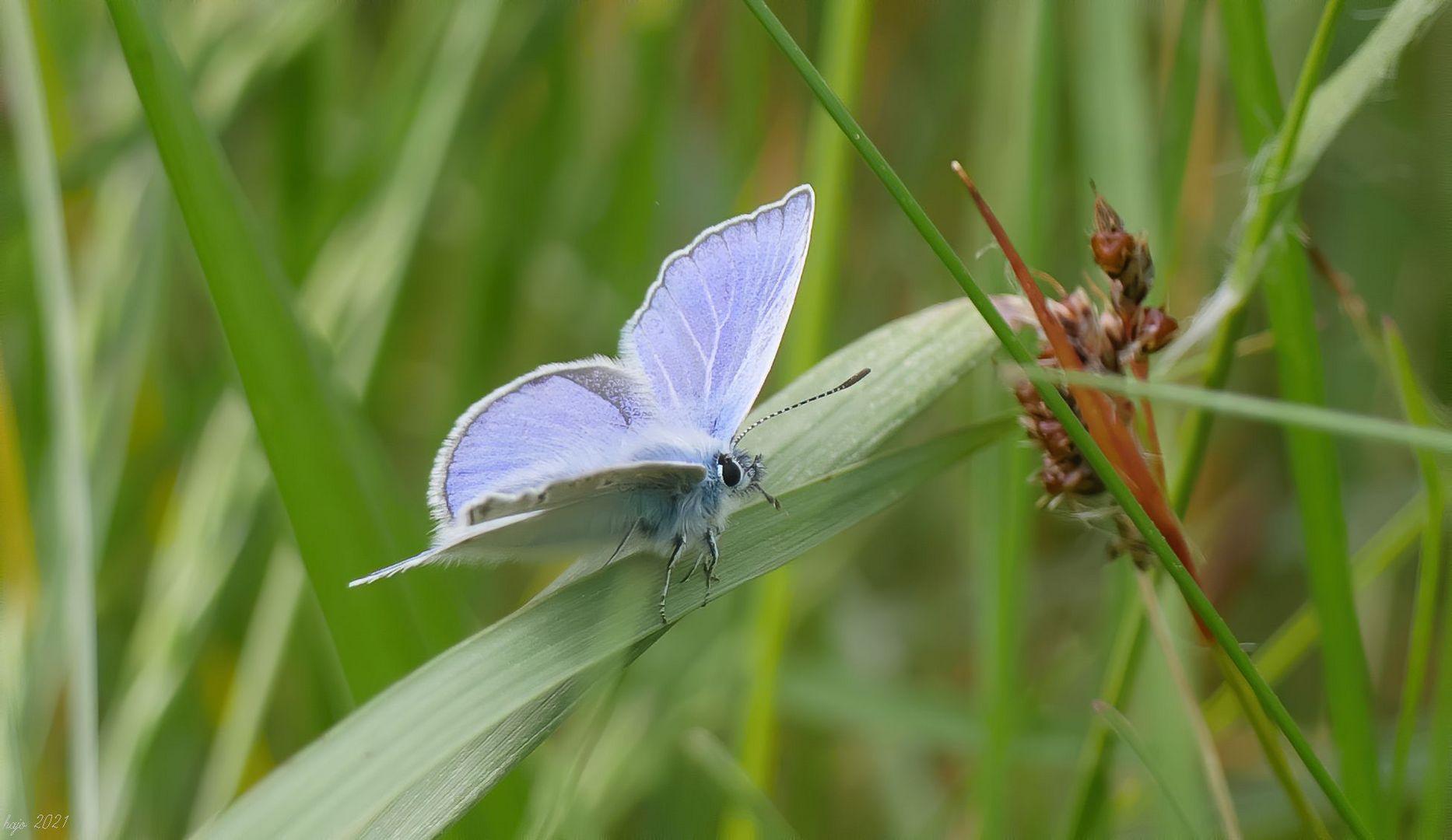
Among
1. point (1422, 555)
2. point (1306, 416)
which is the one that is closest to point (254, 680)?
point (1306, 416)

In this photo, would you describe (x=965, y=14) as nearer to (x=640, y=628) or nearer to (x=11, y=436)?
(x=640, y=628)

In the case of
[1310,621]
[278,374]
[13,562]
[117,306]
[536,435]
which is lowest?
[1310,621]

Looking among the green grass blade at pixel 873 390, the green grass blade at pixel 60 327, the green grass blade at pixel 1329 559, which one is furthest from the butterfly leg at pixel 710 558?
the green grass blade at pixel 60 327

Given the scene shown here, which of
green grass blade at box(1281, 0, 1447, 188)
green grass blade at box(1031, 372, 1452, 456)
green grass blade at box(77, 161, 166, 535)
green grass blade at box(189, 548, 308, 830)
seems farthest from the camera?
green grass blade at box(77, 161, 166, 535)

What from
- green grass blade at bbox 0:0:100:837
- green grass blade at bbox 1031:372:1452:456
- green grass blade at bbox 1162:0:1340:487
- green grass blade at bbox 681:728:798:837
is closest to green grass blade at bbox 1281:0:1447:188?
green grass blade at bbox 1162:0:1340:487

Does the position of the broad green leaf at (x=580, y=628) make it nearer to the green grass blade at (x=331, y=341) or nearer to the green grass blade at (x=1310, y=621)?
the green grass blade at (x=1310, y=621)

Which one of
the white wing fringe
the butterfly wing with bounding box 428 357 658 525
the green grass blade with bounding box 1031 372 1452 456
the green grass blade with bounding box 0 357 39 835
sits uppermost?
the green grass blade with bounding box 0 357 39 835

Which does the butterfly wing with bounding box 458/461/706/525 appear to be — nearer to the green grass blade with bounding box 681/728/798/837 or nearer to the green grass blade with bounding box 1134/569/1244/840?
the green grass blade with bounding box 681/728/798/837

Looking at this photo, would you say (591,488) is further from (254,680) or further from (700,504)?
(254,680)
